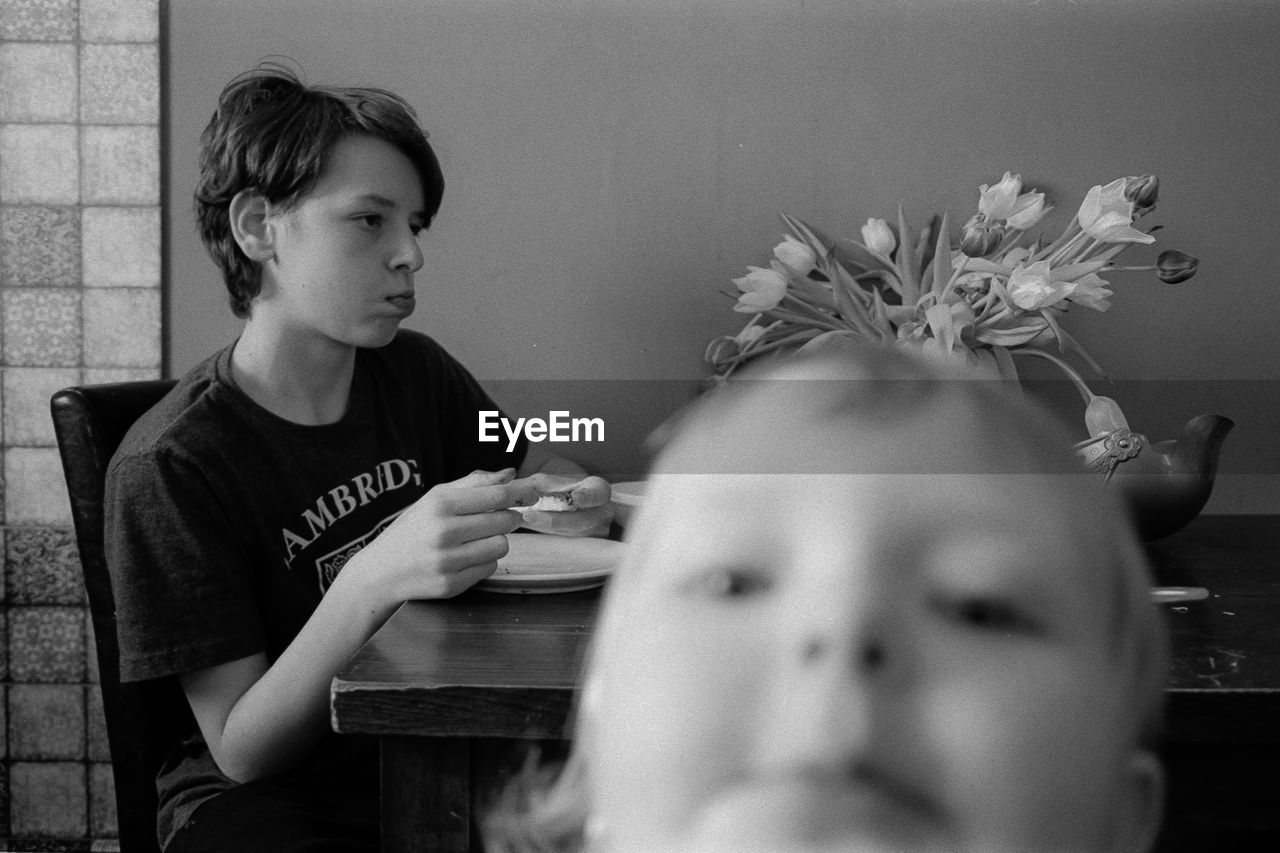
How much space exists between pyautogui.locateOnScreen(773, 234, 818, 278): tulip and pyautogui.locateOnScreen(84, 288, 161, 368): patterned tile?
51cm

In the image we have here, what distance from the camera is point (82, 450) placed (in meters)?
0.68

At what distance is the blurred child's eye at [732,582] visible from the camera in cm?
20

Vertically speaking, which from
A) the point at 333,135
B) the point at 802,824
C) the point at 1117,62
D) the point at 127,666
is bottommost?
the point at 127,666

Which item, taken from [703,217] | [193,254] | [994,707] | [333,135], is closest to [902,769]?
[994,707]

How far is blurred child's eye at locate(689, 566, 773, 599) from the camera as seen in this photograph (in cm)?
20

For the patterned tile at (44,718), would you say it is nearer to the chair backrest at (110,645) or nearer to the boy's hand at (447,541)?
the chair backrest at (110,645)

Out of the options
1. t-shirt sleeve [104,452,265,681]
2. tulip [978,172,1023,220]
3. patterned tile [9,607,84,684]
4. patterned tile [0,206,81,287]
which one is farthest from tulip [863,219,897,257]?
patterned tile [9,607,84,684]

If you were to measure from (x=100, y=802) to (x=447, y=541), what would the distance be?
2.35 ft

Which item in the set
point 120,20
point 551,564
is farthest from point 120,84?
point 551,564

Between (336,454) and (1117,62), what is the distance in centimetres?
63

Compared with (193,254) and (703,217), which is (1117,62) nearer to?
(703,217)

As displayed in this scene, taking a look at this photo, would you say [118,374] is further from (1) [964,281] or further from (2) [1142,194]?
(2) [1142,194]

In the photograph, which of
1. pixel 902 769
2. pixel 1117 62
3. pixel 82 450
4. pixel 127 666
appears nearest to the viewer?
pixel 902 769

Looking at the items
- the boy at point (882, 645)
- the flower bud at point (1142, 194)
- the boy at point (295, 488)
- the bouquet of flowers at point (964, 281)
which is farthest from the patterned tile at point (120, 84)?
the boy at point (882, 645)
